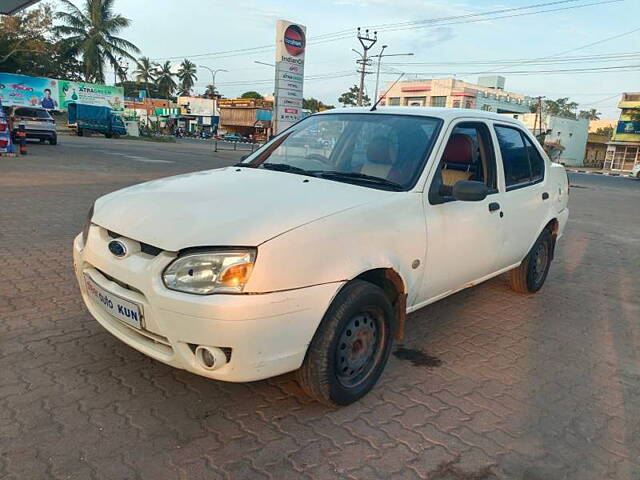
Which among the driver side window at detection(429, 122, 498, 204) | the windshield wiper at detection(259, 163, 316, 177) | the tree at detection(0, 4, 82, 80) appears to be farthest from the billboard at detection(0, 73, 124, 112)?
the driver side window at detection(429, 122, 498, 204)

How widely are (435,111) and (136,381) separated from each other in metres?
2.81

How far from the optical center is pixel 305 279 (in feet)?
7.81

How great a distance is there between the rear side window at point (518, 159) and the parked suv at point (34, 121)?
2037 centimetres

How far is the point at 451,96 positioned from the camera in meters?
62.1

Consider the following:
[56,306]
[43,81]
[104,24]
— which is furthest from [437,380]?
[104,24]

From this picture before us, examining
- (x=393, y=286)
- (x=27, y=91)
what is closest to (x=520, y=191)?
(x=393, y=286)

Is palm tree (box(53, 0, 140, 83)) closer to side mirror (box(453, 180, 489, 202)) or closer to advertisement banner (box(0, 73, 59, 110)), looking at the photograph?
advertisement banner (box(0, 73, 59, 110))

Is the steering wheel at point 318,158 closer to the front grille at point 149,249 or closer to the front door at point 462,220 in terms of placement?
the front door at point 462,220

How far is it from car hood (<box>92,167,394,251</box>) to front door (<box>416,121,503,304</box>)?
1.60ft

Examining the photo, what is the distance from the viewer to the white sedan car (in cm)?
230

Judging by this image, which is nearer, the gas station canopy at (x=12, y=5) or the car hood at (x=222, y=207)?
Answer: the car hood at (x=222, y=207)

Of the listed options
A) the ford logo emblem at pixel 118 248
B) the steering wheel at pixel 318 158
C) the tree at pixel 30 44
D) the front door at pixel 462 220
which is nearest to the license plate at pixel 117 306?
the ford logo emblem at pixel 118 248

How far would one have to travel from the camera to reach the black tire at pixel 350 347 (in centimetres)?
256

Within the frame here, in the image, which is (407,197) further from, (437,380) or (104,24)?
(104,24)
